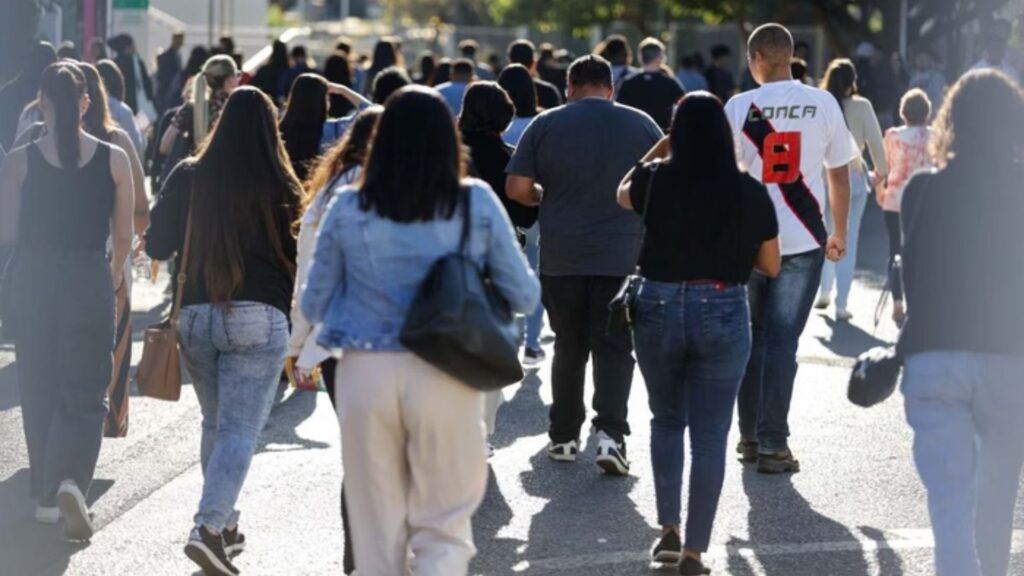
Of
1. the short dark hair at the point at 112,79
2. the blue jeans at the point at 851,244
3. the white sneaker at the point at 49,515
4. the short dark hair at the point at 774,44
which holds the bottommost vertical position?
the white sneaker at the point at 49,515

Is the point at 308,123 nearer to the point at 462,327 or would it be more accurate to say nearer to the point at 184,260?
the point at 184,260

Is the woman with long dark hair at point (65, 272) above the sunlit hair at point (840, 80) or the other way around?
the other way around

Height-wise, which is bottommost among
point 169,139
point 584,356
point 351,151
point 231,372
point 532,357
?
point 532,357

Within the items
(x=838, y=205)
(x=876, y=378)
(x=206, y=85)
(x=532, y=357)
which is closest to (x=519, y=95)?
(x=532, y=357)

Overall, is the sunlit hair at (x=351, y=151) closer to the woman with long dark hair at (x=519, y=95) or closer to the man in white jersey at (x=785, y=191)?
the man in white jersey at (x=785, y=191)

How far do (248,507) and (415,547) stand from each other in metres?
2.85

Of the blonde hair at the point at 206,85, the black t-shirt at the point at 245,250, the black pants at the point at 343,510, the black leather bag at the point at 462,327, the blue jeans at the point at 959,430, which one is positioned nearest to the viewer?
the black leather bag at the point at 462,327

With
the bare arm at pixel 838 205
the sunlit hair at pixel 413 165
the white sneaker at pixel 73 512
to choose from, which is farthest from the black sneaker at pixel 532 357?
the sunlit hair at pixel 413 165

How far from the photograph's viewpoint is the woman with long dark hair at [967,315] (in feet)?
18.3

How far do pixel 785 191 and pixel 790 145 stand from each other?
200 millimetres

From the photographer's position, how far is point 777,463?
341 inches

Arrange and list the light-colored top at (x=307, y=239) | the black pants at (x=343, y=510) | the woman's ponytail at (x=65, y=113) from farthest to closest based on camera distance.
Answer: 1. the woman's ponytail at (x=65, y=113)
2. the black pants at (x=343, y=510)
3. the light-colored top at (x=307, y=239)

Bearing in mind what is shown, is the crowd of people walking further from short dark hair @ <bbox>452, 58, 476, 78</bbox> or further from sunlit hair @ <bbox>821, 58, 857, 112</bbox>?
short dark hair @ <bbox>452, 58, 476, 78</bbox>

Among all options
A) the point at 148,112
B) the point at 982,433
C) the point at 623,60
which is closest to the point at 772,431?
the point at 982,433
